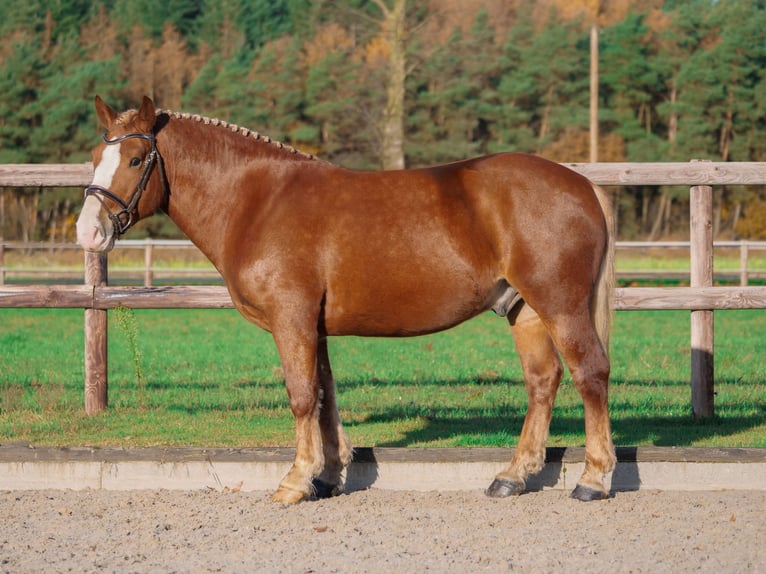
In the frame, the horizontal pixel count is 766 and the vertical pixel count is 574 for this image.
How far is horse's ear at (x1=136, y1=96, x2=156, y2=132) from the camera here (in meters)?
5.39

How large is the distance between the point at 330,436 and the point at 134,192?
1745 mm

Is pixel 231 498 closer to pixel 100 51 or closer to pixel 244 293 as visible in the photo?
pixel 244 293

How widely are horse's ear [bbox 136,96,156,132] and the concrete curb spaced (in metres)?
1.85

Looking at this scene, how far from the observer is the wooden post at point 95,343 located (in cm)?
786

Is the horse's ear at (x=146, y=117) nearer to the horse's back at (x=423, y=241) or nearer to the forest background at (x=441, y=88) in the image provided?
the horse's back at (x=423, y=241)

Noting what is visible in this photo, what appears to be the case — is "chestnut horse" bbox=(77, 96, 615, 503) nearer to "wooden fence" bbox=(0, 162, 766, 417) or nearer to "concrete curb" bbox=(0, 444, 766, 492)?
"concrete curb" bbox=(0, 444, 766, 492)

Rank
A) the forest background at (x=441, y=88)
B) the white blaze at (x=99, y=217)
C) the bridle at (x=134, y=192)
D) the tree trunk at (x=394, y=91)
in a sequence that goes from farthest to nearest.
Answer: the forest background at (x=441, y=88) → the tree trunk at (x=394, y=91) → the bridle at (x=134, y=192) → the white blaze at (x=99, y=217)

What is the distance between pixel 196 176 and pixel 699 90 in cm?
3727

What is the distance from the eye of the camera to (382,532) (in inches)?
187

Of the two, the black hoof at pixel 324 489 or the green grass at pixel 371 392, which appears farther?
the green grass at pixel 371 392

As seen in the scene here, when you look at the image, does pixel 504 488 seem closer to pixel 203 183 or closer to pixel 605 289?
pixel 605 289

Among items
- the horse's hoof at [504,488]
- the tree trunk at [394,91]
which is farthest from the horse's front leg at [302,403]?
the tree trunk at [394,91]

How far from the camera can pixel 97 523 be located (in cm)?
494

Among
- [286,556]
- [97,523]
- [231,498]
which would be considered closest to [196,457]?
[231,498]
